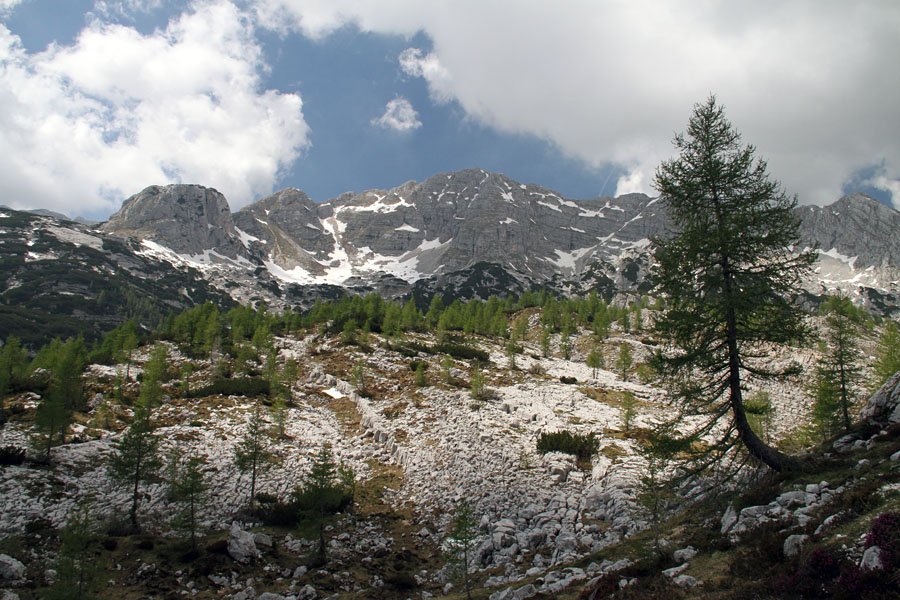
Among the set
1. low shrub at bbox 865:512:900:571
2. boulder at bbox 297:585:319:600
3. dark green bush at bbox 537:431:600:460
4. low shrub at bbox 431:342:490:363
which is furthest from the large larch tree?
low shrub at bbox 431:342:490:363

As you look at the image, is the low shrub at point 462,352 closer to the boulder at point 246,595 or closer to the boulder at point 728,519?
the boulder at point 246,595

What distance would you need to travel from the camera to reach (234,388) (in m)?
41.9

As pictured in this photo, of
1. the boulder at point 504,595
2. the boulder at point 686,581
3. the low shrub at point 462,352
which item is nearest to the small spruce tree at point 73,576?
the boulder at point 504,595

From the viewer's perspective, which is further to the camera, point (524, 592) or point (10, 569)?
point (10, 569)

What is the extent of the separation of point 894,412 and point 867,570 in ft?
38.9

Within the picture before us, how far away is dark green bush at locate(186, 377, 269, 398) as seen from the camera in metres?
40.3

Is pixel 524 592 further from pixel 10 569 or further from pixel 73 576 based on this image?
pixel 10 569

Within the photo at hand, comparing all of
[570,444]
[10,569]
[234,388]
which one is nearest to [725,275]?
[570,444]

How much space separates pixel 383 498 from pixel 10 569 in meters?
15.6

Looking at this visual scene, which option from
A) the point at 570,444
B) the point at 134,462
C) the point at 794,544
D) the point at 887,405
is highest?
the point at 887,405

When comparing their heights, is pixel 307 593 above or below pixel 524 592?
below

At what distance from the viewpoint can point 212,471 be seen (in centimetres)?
2556

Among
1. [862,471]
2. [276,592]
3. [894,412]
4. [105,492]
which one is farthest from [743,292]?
[105,492]

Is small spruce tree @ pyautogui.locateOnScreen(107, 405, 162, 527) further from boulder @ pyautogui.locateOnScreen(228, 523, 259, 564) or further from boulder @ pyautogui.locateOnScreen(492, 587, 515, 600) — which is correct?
boulder @ pyautogui.locateOnScreen(492, 587, 515, 600)
